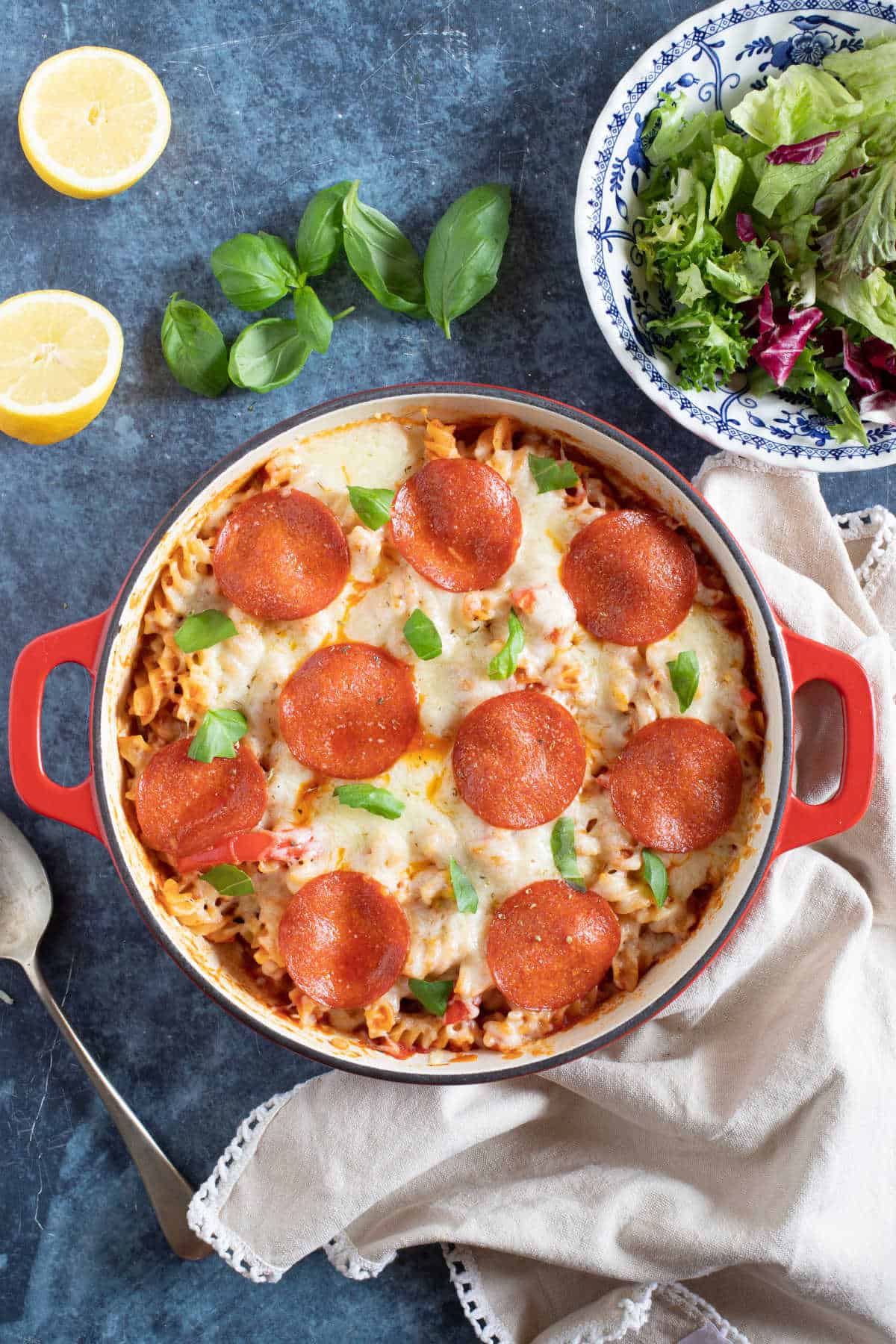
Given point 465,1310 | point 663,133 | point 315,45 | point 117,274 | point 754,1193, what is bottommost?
point 465,1310

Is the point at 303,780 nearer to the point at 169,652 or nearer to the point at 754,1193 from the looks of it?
the point at 169,652

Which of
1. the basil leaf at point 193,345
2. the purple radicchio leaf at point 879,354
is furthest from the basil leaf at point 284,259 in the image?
the purple radicchio leaf at point 879,354

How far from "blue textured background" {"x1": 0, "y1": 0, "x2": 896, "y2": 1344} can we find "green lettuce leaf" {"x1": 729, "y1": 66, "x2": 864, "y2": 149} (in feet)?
1.84

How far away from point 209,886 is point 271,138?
2.15 meters

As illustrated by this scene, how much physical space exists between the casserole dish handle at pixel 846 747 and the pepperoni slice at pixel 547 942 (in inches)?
19.7

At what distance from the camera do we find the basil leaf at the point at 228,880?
2.71m

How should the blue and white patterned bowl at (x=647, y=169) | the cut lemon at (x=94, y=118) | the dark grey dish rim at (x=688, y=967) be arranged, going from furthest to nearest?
the cut lemon at (x=94, y=118), the blue and white patterned bowl at (x=647, y=169), the dark grey dish rim at (x=688, y=967)

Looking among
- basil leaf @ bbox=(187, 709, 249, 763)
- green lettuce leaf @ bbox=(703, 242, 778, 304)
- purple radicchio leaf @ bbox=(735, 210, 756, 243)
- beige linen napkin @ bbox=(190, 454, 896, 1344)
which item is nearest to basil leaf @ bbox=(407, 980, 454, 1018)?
beige linen napkin @ bbox=(190, 454, 896, 1344)

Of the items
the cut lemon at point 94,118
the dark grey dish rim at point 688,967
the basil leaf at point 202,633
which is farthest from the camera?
the cut lemon at point 94,118

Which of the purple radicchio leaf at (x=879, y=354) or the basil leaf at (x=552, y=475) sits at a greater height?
the purple radicchio leaf at (x=879, y=354)

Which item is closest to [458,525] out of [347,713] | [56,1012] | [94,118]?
[347,713]

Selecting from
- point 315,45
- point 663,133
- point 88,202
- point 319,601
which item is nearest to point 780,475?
point 663,133

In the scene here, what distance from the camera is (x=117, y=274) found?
3141 mm

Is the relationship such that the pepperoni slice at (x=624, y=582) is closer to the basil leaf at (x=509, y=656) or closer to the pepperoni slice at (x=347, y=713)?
the basil leaf at (x=509, y=656)
